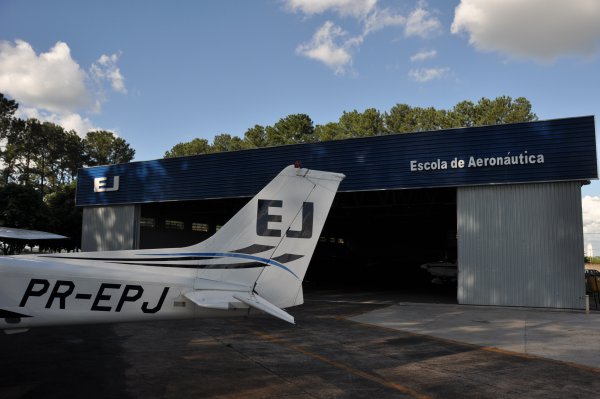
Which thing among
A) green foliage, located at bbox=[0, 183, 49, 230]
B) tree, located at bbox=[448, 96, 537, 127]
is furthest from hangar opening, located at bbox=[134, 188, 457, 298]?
tree, located at bbox=[448, 96, 537, 127]

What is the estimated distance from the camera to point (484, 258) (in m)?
15.0

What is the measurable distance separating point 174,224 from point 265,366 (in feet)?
77.2

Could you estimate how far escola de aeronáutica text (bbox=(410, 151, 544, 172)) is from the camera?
48.1ft

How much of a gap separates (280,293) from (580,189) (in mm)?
13063

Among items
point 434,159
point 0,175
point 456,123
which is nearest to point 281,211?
point 434,159

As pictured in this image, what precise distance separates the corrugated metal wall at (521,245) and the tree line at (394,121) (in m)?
39.0

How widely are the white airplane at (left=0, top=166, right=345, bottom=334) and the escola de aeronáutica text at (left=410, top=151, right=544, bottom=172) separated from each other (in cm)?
1064

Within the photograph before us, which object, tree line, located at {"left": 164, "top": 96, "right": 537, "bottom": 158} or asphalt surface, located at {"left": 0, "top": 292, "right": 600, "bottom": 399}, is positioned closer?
asphalt surface, located at {"left": 0, "top": 292, "right": 600, "bottom": 399}

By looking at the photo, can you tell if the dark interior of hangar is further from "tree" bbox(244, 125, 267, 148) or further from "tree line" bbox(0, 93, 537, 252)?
"tree" bbox(244, 125, 267, 148)

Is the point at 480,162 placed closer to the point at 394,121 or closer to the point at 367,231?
the point at 367,231

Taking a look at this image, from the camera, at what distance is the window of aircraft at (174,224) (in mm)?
28359

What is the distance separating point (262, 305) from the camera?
5.15 metres

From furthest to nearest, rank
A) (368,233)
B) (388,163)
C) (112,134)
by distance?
(112,134), (368,233), (388,163)

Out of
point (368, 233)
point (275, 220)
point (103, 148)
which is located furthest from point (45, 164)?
point (275, 220)
